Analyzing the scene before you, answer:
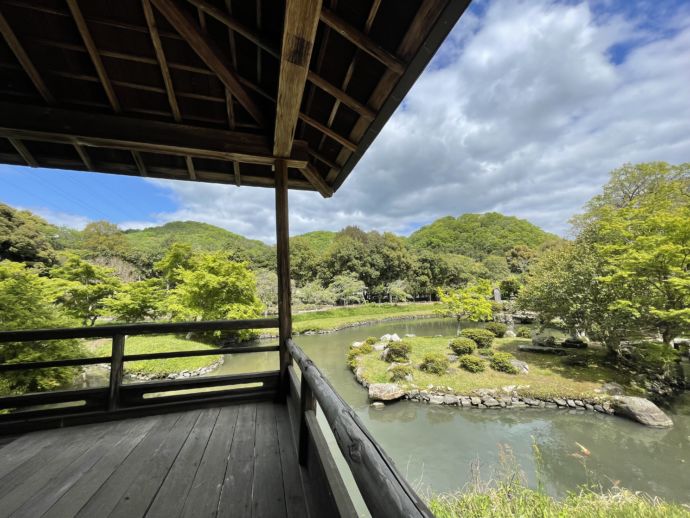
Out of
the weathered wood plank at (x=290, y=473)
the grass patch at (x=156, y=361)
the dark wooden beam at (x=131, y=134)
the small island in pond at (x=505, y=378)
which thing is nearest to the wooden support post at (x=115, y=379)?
the weathered wood plank at (x=290, y=473)

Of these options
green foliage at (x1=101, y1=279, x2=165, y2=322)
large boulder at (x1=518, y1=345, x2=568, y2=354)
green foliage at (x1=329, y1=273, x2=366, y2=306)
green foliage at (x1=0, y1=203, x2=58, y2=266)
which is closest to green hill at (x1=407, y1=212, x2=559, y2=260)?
green foliage at (x1=329, y1=273, x2=366, y2=306)

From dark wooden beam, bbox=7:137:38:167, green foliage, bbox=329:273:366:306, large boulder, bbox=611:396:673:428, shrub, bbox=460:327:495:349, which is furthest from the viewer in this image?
green foliage, bbox=329:273:366:306

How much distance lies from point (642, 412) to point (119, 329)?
26.7 feet

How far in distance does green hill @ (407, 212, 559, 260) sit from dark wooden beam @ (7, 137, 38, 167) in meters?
31.5

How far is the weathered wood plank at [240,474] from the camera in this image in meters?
1.10

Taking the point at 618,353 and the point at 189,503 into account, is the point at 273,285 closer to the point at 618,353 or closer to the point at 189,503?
the point at 618,353

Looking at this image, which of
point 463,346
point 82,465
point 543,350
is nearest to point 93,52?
point 82,465

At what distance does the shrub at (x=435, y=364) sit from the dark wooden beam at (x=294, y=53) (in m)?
7.07

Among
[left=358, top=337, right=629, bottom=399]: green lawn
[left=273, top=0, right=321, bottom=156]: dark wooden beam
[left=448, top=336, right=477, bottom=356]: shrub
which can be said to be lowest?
[left=358, top=337, right=629, bottom=399]: green lawn

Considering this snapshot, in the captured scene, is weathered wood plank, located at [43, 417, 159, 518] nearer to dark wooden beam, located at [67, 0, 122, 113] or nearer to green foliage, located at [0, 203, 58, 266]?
dark wooden beam, located at [67, 0, 122, 113]

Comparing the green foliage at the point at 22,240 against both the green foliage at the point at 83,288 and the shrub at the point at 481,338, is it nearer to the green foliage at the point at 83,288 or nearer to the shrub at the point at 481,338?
the green foliage at the point at 83,288

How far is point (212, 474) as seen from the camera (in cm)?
132

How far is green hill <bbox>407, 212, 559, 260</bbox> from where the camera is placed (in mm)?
35519

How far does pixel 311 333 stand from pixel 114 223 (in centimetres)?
1721
